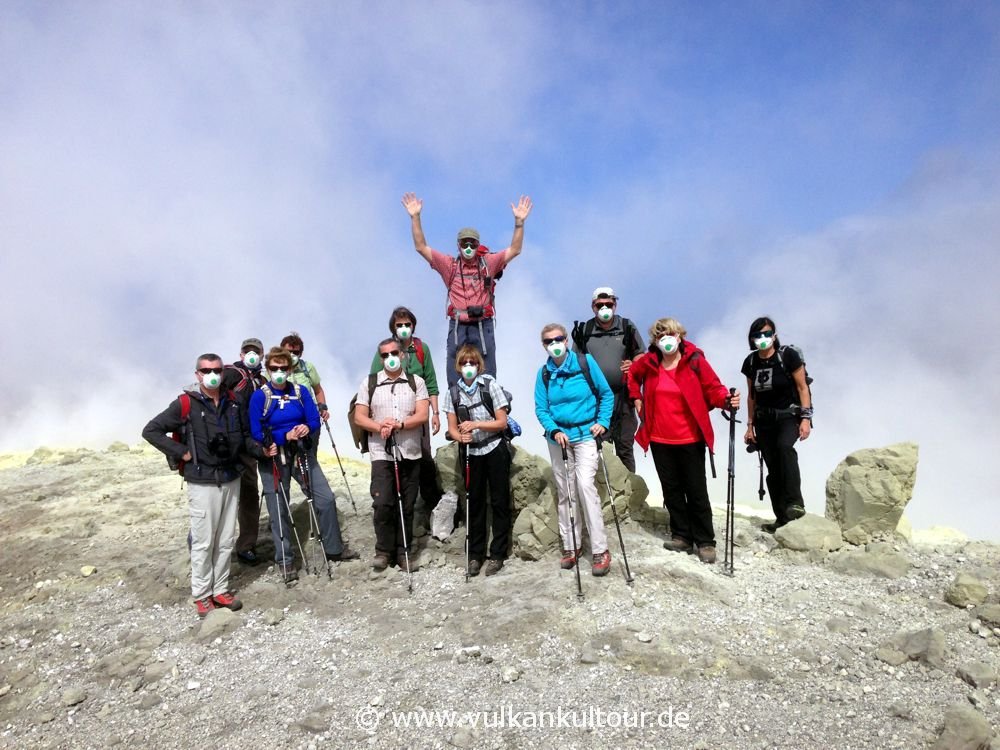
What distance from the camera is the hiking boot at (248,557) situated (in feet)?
35.2

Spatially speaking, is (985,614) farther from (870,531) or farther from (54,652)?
(54,652)

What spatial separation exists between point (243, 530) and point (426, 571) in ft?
11.5

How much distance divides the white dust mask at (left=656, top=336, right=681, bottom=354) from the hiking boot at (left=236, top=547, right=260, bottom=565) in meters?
7.91

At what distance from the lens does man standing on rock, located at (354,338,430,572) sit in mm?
9398

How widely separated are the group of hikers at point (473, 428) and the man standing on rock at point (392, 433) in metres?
0.02

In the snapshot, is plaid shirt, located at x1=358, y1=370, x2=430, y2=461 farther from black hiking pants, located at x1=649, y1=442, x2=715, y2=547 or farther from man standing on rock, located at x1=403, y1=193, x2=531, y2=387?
black hiking pants, located at x1=649, y1=442, x2=715, y2=547

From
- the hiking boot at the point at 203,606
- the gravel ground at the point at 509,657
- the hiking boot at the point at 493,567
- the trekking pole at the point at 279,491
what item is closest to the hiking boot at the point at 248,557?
the gravel ground at the point at 509,657

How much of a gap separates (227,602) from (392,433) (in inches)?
140

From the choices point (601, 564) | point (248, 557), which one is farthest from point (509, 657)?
point (248, 557)

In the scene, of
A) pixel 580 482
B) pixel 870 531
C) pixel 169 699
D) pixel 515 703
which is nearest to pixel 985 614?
pixel 870 531

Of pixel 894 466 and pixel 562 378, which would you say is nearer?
pixel 562 378

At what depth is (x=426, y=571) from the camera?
990cm

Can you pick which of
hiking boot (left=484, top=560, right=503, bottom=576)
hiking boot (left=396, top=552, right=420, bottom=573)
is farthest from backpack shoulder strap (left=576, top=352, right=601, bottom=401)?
hiking boot (left=396, top=552, right=420, bottom=573)

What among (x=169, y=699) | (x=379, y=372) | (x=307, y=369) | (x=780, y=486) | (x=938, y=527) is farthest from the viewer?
(x=938, y=527)
